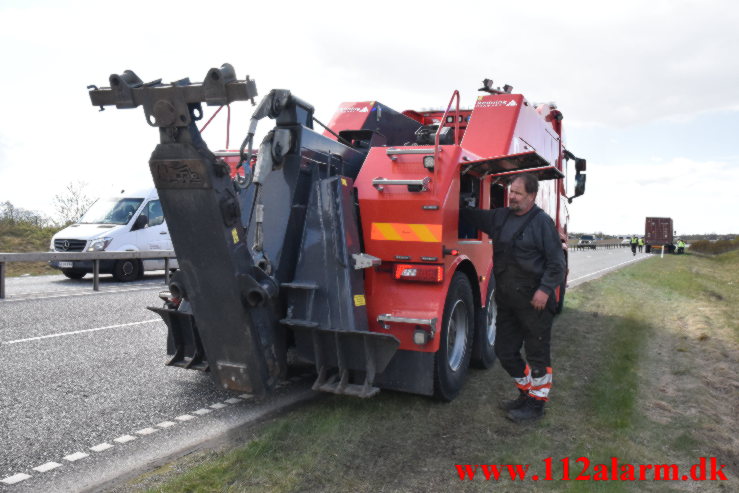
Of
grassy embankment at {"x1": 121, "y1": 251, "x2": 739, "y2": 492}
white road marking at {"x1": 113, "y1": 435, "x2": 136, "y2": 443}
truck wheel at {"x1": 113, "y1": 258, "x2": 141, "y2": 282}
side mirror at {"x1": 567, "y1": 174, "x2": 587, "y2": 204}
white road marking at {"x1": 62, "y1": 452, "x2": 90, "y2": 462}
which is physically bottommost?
white road marking at {"x1": 62, "y1": 452, "x2": 90, "y2": 462}

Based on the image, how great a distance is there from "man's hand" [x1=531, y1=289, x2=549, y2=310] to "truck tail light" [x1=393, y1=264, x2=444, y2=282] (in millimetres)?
721

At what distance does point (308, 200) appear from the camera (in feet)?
14.4

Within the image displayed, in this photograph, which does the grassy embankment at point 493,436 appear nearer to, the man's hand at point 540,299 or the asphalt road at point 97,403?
the asphalt road at point 97,403

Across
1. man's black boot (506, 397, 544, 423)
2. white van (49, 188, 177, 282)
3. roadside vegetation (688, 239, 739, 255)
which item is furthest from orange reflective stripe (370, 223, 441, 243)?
roadside vegetation (688, 239, 739, 255)

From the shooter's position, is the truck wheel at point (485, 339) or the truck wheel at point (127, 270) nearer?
the truck wheel at point (485, 339)

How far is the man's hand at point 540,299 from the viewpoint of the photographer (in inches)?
170

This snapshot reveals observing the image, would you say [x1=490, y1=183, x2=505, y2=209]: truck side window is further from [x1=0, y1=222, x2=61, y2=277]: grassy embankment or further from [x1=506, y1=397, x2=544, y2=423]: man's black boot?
[x1=0, y1=222, x2=61, y2=277]: grassy embankment

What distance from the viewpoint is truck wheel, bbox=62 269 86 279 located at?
46.3 feet

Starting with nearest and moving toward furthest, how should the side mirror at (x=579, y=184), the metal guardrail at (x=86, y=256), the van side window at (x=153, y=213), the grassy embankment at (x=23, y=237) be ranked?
the side mirror at (x=579, y=184) → the metal guardrail at (x=86, y=256) → the van side window at (x=153, y=213) → the grassy embankment at (x=23, y=237)

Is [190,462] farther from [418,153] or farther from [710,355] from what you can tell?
[710,355]

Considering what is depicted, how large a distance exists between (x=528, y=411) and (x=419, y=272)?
4.48 ft

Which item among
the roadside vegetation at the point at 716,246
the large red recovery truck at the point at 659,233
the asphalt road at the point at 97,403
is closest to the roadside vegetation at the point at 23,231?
the asphalt road at the point at 97,403

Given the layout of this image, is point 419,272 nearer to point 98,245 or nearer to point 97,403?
point 97,403

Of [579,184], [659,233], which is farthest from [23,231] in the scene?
[659,233]
